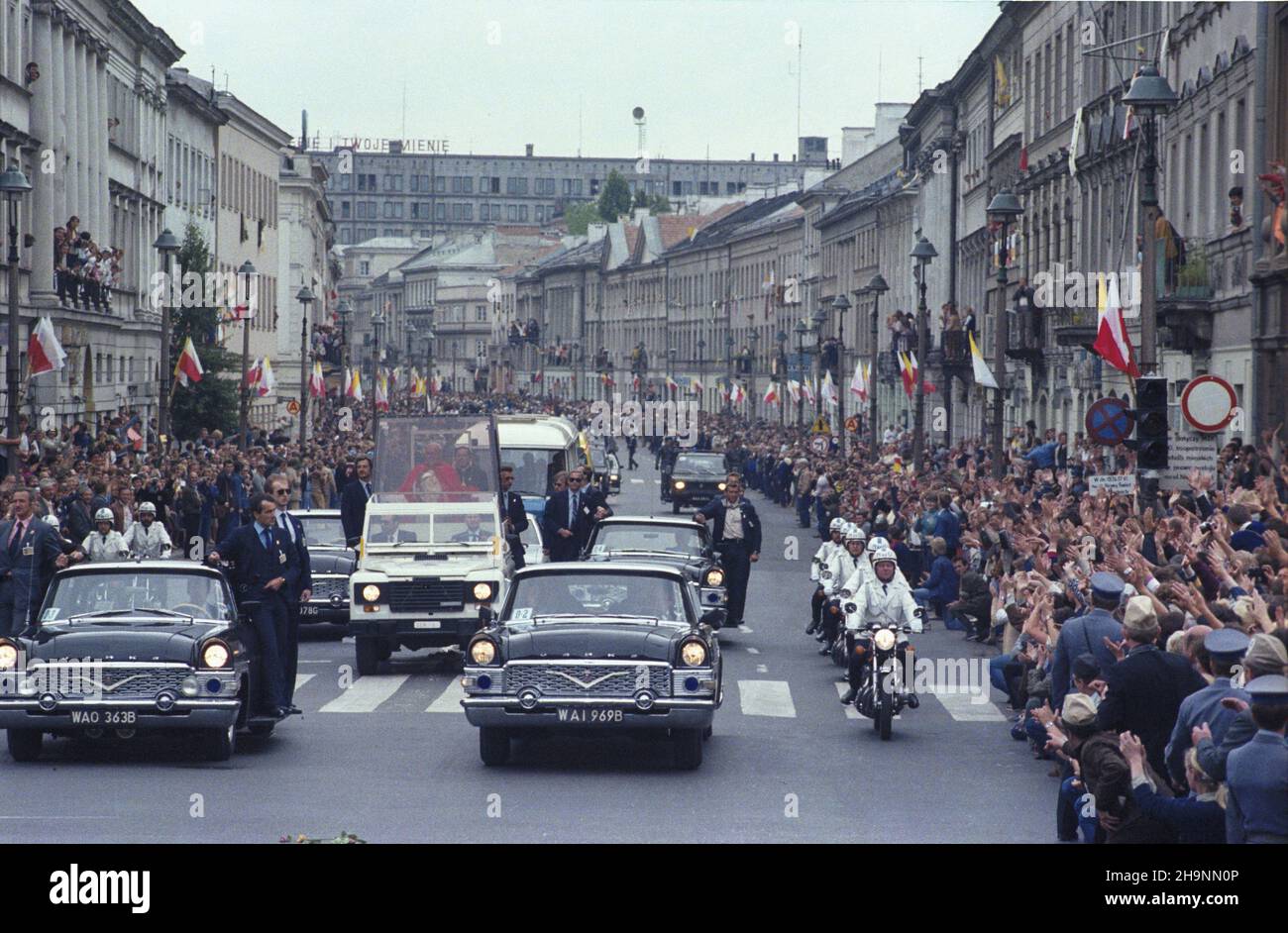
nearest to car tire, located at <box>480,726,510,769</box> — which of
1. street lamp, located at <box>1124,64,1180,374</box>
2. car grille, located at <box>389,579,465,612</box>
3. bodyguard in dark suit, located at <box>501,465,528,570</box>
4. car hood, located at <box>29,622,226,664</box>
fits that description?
car hood, located at <box>29,622,226,664</box>

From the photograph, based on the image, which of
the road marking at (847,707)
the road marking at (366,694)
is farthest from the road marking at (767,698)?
the road marking at (366,694)

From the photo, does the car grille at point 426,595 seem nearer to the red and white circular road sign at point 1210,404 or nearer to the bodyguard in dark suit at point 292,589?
the bodyguard in dark suit at point 292,589

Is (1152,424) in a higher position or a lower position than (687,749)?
higher

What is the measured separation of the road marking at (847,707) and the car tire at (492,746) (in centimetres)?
496

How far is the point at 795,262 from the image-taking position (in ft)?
404

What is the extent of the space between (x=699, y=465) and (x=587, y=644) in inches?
1847

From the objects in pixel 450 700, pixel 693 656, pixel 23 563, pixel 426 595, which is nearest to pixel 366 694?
pixel 450 700

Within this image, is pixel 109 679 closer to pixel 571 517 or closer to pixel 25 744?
pixel 25 744

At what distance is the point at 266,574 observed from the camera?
18.4 meters

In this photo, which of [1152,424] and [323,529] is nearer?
[1152,424]

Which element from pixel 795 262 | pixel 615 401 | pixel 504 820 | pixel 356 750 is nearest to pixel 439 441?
pixel 356 750

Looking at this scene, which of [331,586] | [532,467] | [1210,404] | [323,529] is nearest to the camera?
[1210,404]
